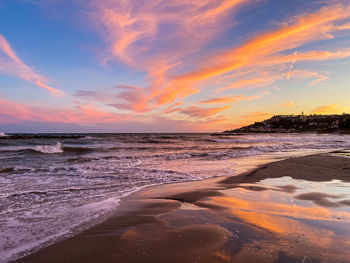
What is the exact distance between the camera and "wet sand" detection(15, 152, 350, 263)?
9.09ft

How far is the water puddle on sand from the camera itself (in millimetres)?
2756

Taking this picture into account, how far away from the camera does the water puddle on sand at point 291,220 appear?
2756mm

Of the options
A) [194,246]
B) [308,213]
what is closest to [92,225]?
[194,246]

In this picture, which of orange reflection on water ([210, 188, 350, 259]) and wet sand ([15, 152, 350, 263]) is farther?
orange reflection on water ([210, 188, 350, 259])

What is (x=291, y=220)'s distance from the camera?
3.94 meters

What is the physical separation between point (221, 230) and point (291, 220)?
1.41m

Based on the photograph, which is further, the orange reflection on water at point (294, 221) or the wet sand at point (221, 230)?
the orange reflection on water at point (294, 221)

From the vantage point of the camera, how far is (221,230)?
→ 11.6 feet

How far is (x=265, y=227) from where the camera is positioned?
3621 millimetres

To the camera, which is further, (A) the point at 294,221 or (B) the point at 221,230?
(A) the point at 294,221

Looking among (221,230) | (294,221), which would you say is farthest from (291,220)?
(221,230)

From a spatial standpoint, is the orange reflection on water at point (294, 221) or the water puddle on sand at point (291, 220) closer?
the water puddle on sand at point (291, 220)

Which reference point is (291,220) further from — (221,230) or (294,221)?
(221,230)

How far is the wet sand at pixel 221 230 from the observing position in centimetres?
277
